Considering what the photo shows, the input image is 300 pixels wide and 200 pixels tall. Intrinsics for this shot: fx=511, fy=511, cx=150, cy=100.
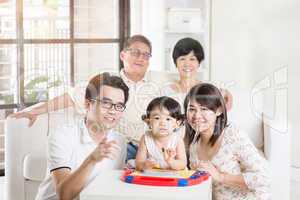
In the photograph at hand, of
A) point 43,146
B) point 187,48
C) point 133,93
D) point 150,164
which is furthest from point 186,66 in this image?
point 43,146

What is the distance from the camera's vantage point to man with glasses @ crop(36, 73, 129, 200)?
1379 millimetres

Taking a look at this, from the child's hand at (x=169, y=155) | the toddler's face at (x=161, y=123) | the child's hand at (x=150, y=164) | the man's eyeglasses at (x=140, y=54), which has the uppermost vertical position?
the man's eyeglasses at (x=140, y=54)

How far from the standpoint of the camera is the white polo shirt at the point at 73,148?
1.38 metres

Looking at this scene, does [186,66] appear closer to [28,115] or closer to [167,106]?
[167,106]

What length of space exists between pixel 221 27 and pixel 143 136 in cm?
37

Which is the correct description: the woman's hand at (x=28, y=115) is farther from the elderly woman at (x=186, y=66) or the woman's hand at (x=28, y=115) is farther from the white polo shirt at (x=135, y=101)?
the elderly woman at (x=186, y=66)

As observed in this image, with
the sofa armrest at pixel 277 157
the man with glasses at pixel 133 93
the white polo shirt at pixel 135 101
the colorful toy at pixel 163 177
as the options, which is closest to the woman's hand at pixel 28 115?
the man with glasses at pixel 133 93

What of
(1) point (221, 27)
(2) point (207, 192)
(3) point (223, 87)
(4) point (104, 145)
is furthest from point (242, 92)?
(4) point (104, 145)

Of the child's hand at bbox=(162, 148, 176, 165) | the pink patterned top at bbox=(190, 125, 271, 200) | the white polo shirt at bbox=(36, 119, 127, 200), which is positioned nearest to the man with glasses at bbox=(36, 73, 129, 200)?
the white polo shirt at bbox=(36, 119, 127, 200)

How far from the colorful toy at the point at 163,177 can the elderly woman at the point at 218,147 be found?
0.11 feet

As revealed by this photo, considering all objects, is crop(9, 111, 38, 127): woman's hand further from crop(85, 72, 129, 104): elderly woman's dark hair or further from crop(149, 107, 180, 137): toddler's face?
crop(149, 107, 180, 137): toddler's face

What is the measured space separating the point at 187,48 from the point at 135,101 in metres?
0.20

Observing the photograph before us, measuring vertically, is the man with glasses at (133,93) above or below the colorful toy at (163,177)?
above

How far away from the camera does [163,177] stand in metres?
1.37
